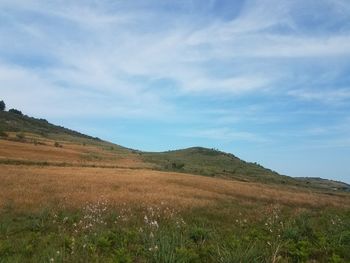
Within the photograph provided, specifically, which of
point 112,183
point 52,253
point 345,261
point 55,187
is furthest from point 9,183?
point 345,261

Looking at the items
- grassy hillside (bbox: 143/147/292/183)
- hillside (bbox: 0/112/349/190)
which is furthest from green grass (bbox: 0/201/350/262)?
grassy hillside (bbox: 143/147/292/183)

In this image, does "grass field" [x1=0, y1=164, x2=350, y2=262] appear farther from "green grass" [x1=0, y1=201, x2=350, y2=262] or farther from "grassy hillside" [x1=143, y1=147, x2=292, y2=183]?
"grassy hillside" [x1=143, y1=147, x2=292, y2=183]

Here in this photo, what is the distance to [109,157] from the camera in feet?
302

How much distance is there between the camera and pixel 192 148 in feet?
575

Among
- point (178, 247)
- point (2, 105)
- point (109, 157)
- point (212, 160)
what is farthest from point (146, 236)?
point (2, 105)

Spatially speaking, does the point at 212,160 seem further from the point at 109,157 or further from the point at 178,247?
the point at 178,247

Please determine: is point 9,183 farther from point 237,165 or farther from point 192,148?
point 192,148

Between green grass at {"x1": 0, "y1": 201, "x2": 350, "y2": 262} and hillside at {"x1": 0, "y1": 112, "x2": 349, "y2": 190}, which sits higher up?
hillside at {"x1": 0, "y1": 112, "x2": 349, "y2": 190}

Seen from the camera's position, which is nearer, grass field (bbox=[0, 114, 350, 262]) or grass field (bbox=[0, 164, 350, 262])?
grass field (bbox=[0, 164, 350, 262])

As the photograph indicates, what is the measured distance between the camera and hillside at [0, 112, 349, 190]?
233 ft

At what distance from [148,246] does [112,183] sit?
29.2 meters

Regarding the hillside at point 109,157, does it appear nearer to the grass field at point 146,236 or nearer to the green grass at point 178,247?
the grass field at point 146,236

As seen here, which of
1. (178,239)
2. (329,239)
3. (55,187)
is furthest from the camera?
(55,187)

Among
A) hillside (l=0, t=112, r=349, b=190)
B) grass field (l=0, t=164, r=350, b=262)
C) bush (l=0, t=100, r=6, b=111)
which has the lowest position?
grass field (l=0, t=164, r=350, b=262)
